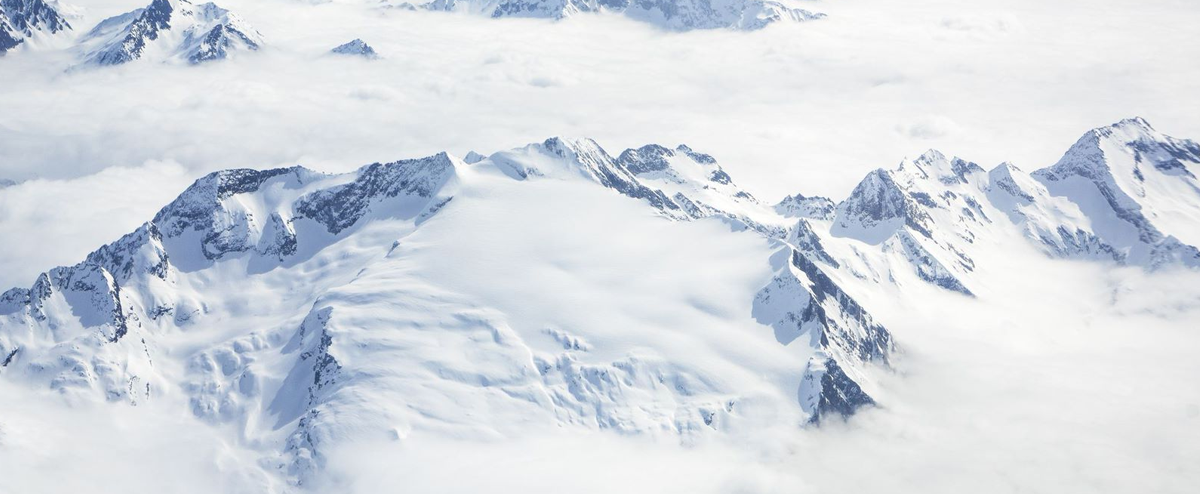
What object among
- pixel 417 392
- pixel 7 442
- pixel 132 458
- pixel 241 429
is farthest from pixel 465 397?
pixel 7 442

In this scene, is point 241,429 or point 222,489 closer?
point 222,489

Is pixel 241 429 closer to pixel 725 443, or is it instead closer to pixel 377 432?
pixel 377 432

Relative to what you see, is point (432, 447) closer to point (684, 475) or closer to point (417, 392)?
point (417, 392)

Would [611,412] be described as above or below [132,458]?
above

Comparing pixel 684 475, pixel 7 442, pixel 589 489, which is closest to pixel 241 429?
pixel 7 442

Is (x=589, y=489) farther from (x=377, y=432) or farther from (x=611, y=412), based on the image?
(x=377, y=432)

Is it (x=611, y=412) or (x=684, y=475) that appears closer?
(x=684, y=475)

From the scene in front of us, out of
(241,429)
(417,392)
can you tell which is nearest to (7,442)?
(241,429)
